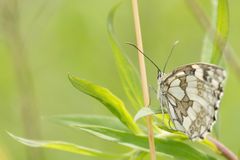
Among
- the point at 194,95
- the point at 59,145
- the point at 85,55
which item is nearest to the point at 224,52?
the point at 194,95

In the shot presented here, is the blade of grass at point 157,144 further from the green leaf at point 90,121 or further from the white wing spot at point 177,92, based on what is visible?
the white wing spot at point 177,92

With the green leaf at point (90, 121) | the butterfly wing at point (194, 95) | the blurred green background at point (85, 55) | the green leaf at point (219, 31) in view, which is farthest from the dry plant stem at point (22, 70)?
the blurred green background at point (85, 55)

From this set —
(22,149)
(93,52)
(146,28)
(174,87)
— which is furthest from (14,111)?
(174,87)

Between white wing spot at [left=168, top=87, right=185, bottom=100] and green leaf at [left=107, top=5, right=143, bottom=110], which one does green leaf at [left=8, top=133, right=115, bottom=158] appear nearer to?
green leaf at [left=107, top=5, right=143, bottom=110]

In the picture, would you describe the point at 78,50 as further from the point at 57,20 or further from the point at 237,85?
the point at 237,85

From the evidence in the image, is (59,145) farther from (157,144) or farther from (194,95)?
(194,95)
